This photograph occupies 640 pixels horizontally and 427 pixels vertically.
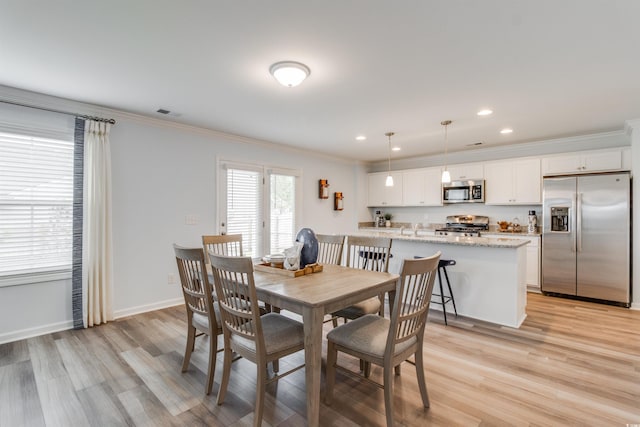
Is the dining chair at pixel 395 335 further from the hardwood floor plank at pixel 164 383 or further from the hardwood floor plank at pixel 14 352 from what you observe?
the hardwood floor plank at pixel 14 352

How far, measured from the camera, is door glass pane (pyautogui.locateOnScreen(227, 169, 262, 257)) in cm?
474

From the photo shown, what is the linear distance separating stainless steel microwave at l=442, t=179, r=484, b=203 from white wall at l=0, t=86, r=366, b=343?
3.85 m

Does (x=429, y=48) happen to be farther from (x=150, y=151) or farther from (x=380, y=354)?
(x=150, y=151)

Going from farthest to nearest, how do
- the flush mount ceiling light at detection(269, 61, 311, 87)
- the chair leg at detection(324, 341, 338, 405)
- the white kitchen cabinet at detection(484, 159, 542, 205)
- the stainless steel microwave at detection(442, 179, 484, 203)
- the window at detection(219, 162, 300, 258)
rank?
the stainless steel microwave at detection(442, 179, 484, 203) → the white kitchen cabinet at detection(484, 159, 542, 205) → the window at detection(219, 162, 300, 258) → the flush mount ceiling light at detection(269, 61, 311, 87) → the chair leg at detection(324, 341, 338, 405)

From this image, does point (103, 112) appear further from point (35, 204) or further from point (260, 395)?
point (260, 395)

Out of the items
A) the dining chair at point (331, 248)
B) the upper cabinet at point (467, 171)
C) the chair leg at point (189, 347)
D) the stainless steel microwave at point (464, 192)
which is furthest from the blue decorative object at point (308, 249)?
the upper cabinet at point (467, 171)

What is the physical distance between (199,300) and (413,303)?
1564 mm

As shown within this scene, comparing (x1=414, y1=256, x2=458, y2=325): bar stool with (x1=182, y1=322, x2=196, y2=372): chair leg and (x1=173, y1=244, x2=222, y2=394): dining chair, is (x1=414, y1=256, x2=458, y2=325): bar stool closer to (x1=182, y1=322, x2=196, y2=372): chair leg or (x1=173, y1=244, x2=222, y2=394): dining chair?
(x1=173, y1=244, x2=222, y2=394): dining chair

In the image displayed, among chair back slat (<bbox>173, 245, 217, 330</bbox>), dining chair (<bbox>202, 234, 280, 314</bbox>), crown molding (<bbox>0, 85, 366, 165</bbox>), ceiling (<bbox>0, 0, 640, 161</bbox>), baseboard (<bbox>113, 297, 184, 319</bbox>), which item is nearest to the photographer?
ceiling (<bbox>0, 0, 640, 161</bbox>)

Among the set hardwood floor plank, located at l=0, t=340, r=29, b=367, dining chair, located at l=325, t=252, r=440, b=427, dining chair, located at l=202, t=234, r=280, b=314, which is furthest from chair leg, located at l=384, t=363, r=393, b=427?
hardwood floor plank, located at l=0, t=340, r=29, b=367

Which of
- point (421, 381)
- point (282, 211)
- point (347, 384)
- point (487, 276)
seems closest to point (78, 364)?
point (347, 384)

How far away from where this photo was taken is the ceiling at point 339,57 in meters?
1.85

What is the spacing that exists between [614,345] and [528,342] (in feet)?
2.60

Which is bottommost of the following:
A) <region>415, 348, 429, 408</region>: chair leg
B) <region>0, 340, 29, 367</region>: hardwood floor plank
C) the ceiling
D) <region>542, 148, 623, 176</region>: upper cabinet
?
<region>0, 340, 29, 367</region>: hardwood floor plank
